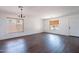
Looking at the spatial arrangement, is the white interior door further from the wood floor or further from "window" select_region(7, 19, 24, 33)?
"window" select_region(7, 19, 24, 33)

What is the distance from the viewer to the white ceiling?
1.33 metres

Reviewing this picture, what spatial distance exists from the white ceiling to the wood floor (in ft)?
1.19

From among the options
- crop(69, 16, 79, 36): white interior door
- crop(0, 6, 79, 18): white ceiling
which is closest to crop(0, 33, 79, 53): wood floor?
crop(69, 16, 79, 36): white interior door

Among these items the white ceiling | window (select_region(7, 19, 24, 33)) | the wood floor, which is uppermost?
the white ceiling

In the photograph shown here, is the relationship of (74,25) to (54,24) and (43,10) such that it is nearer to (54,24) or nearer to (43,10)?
(54,24)

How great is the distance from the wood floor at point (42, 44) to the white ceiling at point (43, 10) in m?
0.36

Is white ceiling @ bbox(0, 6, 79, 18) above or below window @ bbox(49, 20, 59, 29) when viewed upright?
above

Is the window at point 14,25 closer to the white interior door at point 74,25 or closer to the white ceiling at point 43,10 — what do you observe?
the white ceiling at point 43,10

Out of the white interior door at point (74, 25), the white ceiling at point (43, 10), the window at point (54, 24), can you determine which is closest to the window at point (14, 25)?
the white ceiling at point (43, 10)

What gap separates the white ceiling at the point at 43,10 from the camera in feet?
4.35
